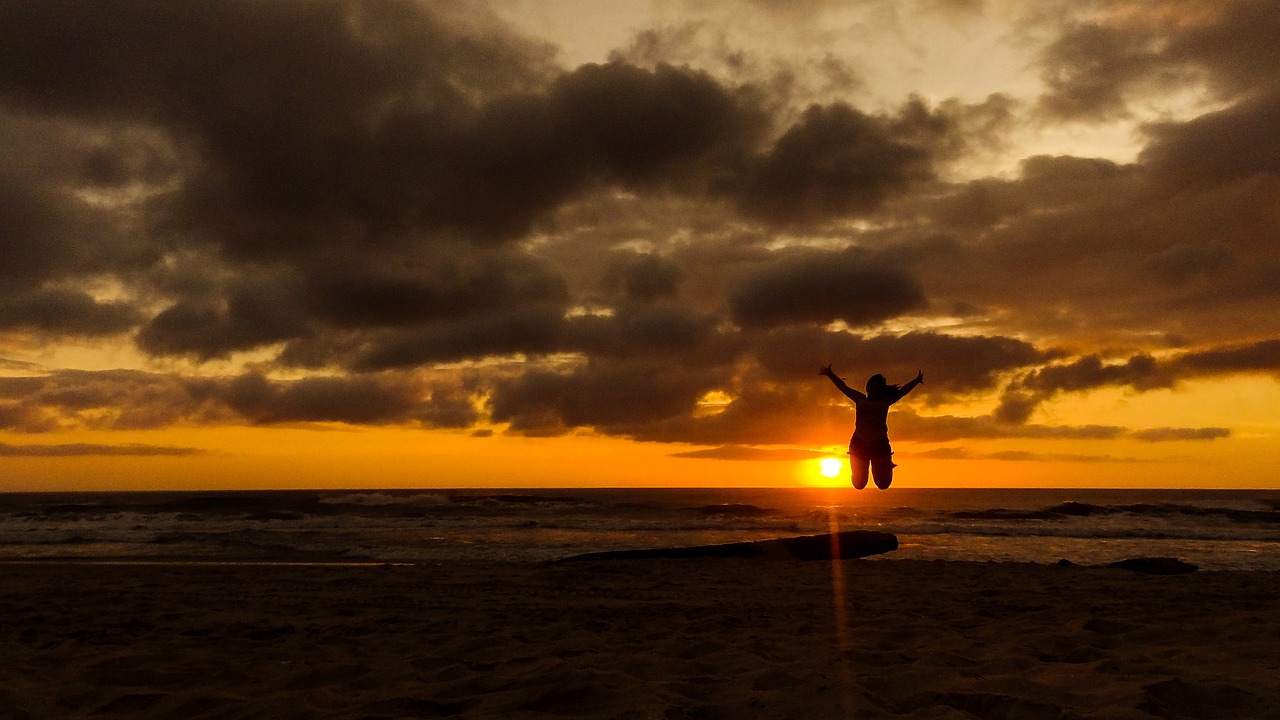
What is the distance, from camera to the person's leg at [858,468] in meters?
4.68

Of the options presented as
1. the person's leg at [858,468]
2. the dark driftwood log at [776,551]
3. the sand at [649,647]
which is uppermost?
the person's leg at [858,468]

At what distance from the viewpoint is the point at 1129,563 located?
48.9ft

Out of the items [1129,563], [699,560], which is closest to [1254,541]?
[1129,563]

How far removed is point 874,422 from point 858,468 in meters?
0.33

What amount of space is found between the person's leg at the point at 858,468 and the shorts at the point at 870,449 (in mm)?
13

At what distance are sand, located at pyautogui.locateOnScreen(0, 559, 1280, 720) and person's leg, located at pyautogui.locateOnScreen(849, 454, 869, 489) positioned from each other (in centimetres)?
151

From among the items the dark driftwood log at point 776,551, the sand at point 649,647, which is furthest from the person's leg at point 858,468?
the dark driftwood log at point 776,551

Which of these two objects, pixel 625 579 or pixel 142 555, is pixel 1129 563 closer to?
pixel 625 579

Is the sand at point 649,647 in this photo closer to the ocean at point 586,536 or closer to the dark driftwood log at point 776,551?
the dark driftwood log at point 776,551

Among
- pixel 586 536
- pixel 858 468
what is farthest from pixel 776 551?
pixel 858 468

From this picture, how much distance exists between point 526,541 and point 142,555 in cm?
1133

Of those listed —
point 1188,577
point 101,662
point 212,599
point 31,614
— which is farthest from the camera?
point 1188,577

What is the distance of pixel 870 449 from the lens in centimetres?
461

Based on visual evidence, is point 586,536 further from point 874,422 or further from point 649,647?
A: point 874,422
